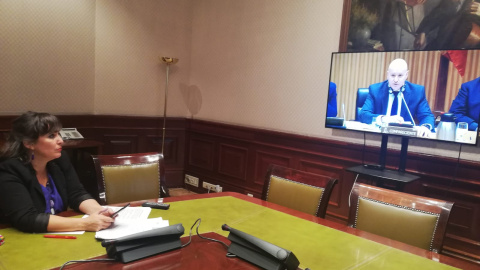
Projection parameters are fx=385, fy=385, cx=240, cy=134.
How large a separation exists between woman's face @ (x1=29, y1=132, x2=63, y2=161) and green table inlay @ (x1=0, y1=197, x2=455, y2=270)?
1.41 feet

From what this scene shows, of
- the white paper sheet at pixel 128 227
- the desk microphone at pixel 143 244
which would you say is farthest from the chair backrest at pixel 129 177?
the desk microphone at pixel 143 244

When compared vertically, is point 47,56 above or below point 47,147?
above

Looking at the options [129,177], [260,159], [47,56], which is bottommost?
[260,159]

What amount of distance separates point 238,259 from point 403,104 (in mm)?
2038

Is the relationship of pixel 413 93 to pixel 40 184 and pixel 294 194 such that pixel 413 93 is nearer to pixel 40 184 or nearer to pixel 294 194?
pixel 294 194

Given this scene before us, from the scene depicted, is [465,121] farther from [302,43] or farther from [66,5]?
[66,5]

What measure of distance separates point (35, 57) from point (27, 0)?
1.78 feet

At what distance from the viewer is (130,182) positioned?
2246 millimetres

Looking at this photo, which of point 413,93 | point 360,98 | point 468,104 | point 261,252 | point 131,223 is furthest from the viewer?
point 360,98

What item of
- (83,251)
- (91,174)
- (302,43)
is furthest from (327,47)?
(83,251)

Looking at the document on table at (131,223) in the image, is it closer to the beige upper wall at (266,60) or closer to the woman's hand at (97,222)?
the woman's hand at (97,222)

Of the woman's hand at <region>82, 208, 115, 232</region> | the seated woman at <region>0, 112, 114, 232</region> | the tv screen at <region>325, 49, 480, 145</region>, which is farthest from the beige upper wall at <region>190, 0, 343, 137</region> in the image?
the woman's hand at <region>82, 208, 115, 232</region>

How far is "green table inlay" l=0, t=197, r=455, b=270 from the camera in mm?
1275

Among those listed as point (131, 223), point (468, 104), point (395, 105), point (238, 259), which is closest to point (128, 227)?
Answer: point (131, 223)
